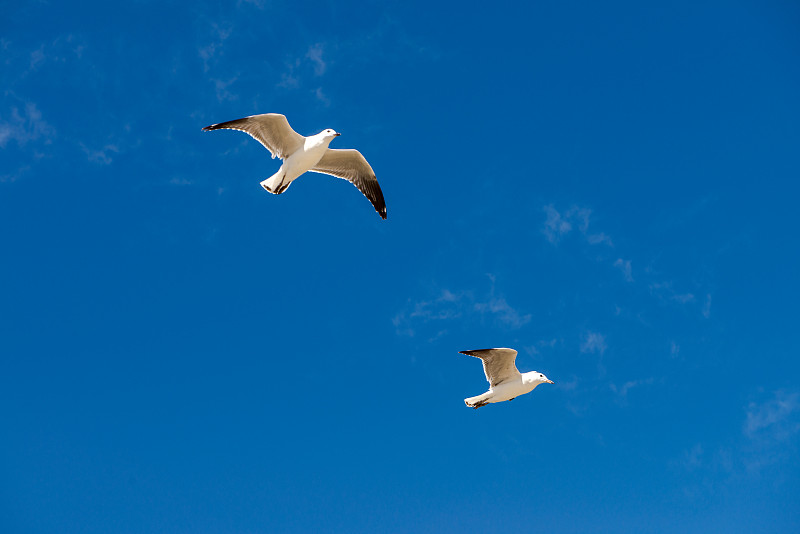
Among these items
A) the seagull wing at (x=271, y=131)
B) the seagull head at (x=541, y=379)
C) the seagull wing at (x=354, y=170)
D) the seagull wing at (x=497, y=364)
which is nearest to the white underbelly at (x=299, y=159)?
the seagull wing at (x=271, y=131)

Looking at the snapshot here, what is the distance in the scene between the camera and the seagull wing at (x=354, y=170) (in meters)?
17.9

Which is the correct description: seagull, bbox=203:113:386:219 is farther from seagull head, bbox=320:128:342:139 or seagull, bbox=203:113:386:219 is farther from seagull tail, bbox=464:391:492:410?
seagull tail, bbox=464:391:492:410

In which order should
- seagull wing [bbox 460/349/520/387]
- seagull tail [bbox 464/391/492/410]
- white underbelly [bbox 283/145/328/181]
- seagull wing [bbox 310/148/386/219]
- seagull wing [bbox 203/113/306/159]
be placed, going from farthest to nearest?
seagull wing [bbox 310/148/386/219]
seagull tail [bbox 464/391/492/410]
white underbelly [bbox 283/145/328/181]
seagull wing [bbox 460/349/520/387]
seagull wing [bbox 203/113/306/159]

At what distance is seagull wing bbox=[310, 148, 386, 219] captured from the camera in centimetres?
1792

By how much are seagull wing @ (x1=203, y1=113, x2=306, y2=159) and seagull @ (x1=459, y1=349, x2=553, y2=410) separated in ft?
20.0

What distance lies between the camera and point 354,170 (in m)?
18.5

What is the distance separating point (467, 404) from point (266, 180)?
6852 mm

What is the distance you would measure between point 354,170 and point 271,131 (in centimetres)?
283

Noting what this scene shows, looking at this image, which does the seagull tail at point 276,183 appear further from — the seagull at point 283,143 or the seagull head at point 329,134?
the seagull head at point 329,134

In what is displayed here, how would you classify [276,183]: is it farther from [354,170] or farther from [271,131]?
[354,170]

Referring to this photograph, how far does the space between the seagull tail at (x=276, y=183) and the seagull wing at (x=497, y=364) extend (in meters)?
5.51

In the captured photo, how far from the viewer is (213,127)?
1595 cm

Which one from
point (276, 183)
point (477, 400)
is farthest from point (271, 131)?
point (477, 400)

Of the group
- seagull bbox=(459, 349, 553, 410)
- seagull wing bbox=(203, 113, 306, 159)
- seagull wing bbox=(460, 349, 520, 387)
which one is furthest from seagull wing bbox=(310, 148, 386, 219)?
seagull bbox=(459, 349, 553, 410)
